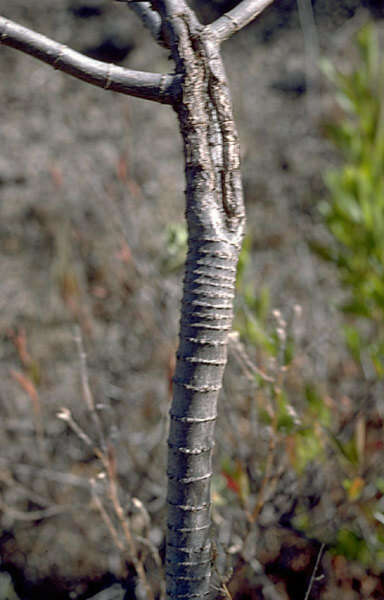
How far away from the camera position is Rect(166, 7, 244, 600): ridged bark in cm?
60

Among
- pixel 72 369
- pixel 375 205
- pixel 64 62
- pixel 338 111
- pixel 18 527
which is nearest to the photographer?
pixel 64 62

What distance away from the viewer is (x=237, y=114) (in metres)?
2.29

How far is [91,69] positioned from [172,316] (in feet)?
3.84

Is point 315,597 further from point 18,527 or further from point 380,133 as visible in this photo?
point 380,133

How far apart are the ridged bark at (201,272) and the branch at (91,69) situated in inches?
0.8

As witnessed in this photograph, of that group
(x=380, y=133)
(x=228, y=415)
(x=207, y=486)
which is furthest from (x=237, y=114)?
(x=207, y=486)

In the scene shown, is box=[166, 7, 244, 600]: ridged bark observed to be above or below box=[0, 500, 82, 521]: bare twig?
above

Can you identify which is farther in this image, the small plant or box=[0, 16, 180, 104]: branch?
the small plant

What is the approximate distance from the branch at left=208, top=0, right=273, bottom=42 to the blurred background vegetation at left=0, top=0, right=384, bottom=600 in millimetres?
496

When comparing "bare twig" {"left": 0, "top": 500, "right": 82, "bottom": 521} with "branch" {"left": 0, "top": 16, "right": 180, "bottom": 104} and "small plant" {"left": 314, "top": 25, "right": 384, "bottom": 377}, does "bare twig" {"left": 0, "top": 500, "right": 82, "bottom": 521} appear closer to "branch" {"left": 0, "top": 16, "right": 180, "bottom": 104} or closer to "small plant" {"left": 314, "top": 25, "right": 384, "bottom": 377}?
"small plant" {"left": 314, "top": 25, "right": 384, "bottom": 377}

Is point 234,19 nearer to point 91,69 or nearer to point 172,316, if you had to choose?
point 91,69

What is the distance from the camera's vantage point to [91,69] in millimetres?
590

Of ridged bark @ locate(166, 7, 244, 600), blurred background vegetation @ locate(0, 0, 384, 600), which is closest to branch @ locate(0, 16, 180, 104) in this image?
ridged bark @ locate(166, 7, 244, 600)

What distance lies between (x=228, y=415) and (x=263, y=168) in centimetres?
132
